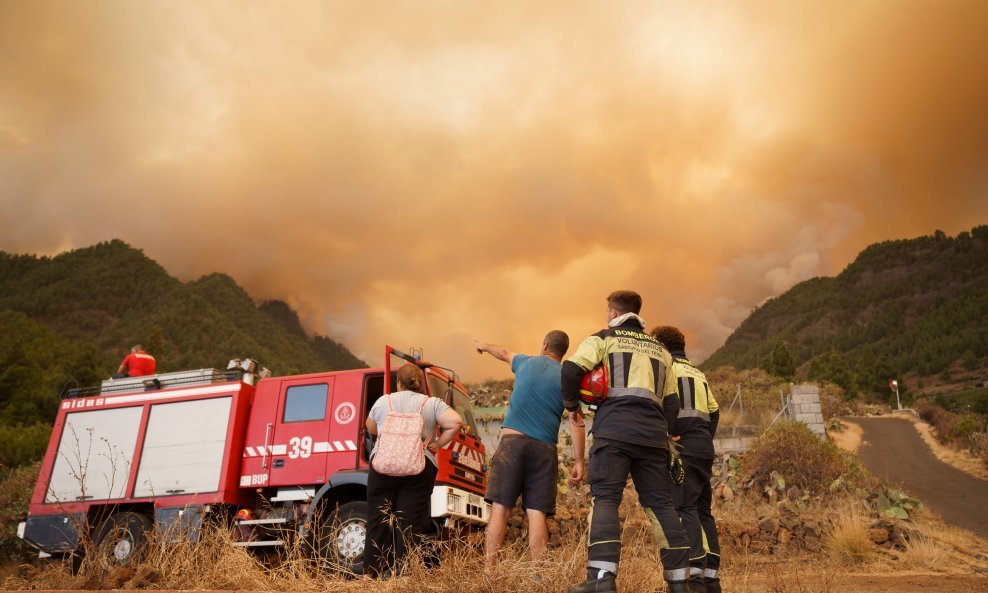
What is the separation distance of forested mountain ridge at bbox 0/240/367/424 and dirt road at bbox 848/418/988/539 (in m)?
43.0

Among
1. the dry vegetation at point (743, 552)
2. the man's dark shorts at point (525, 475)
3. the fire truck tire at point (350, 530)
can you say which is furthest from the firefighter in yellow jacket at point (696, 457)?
the fire truck tire at point (350, 530)

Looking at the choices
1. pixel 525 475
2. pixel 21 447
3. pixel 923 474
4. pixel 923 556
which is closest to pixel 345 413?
pixel 525 475

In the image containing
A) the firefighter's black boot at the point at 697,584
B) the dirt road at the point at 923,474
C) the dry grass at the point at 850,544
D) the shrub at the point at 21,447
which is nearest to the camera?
the firefighter's black boot at the point at 697,584

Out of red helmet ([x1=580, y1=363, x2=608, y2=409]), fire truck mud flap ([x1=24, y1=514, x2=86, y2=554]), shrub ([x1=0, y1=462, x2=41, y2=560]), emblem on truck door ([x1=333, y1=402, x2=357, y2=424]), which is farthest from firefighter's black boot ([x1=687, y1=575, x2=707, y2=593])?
shrub ([x1=0, y1=462, x2=41, y2=560])

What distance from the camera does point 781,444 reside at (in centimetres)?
1466

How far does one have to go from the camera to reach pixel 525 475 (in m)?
5.13

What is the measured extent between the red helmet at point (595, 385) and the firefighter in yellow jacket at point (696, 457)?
0.61m

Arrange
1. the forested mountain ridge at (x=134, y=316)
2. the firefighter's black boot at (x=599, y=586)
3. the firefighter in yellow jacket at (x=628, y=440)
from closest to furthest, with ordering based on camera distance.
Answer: the firefighter's black boot at (x=599, y=586) → the firefighter in yellow jacket at (x=628, y=440) → the forested mountain ridge at (x=134, y=316)

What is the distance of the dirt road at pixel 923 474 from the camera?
599 inches

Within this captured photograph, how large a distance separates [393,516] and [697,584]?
2.13 m

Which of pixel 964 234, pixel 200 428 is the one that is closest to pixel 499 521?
pixel 200 428

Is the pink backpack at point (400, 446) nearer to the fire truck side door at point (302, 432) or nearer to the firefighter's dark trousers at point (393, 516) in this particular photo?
the firefighter's dark trousers at point (393, 516)

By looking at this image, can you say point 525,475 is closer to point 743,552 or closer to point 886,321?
point 743,552

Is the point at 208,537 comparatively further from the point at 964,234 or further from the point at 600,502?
the point at 964,234
